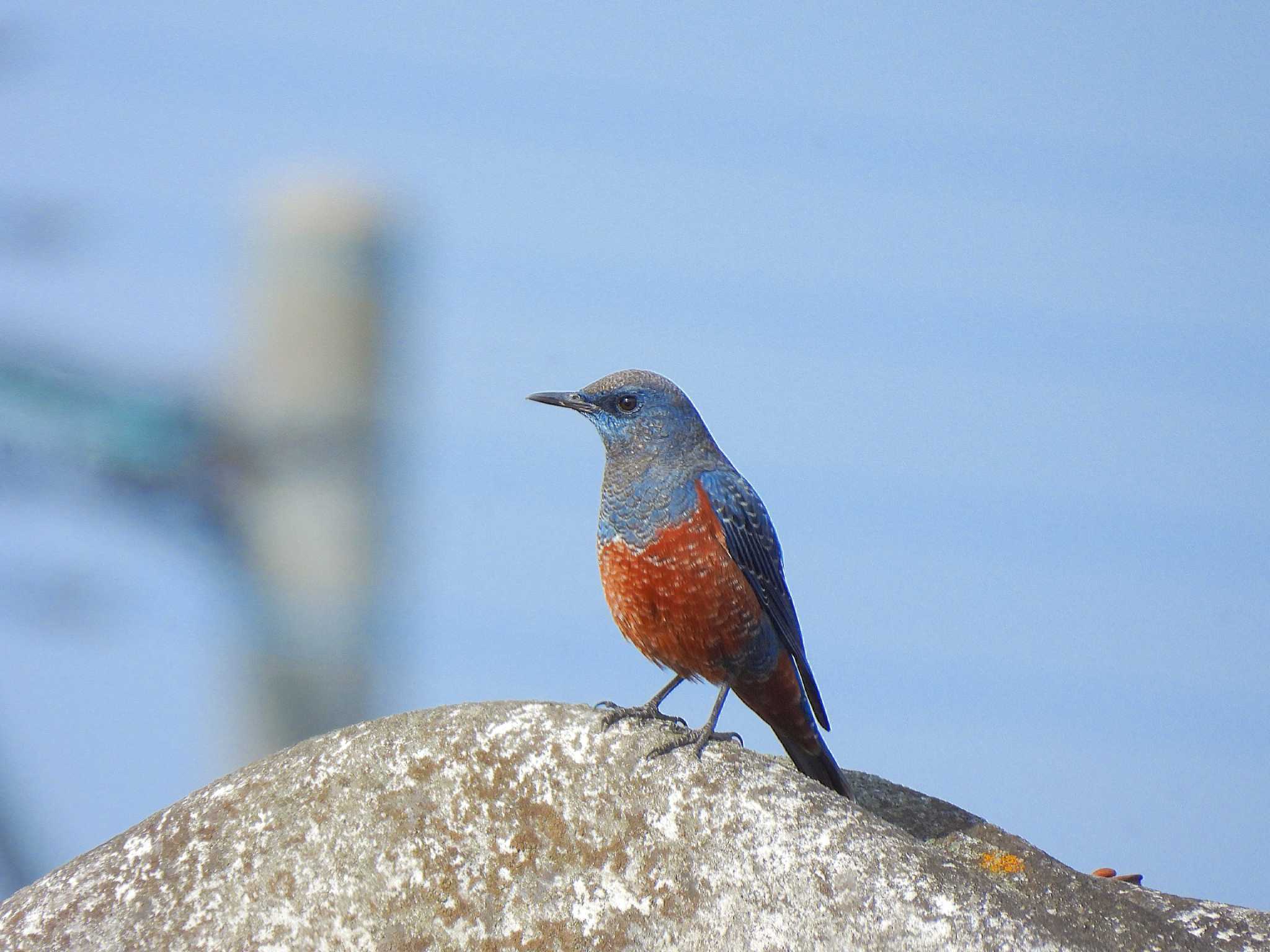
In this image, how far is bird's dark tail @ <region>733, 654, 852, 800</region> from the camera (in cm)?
537

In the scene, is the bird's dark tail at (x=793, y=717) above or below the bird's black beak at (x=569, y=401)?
below

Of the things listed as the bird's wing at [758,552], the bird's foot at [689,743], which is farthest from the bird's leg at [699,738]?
the bird's wing at [758,552]

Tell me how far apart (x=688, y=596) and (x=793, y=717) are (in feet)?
2.42

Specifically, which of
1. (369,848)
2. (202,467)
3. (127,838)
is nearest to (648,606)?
(369,848)

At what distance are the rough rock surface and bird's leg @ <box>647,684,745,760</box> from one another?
0.05 metres

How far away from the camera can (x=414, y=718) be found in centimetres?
404

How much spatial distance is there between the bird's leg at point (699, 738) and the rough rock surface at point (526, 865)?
5cm

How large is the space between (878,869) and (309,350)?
6243 mm

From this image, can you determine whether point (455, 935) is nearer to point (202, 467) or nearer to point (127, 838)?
point (127, 838)

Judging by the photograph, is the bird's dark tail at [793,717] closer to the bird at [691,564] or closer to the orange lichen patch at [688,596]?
the bird at [691,564]

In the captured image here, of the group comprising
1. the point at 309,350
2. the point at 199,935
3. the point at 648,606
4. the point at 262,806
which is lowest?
the point at 199,935

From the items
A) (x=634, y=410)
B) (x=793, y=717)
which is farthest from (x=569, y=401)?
(x=793, y=717)

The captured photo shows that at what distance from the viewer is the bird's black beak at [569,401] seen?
5.31m

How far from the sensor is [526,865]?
3707 mm
